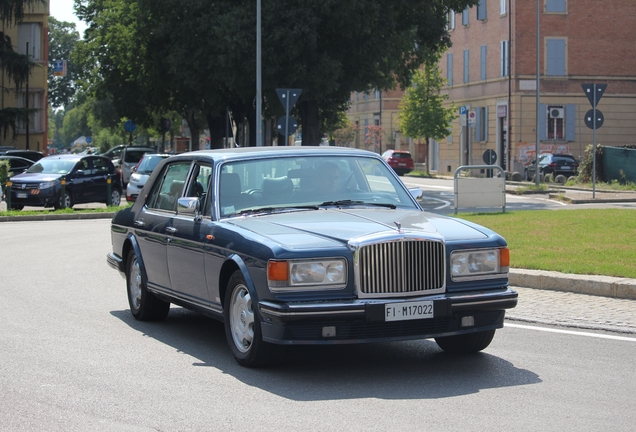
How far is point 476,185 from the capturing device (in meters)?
22.7

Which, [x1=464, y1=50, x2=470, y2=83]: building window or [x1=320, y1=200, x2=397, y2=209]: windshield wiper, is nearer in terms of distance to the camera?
[x1=320, y1=200, x2=397, y2=209]: windshield wiper

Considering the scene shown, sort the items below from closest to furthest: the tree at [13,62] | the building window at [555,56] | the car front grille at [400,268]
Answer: the car front grille at [400,268] < the tree at [13,62] < the building window at [555,56]

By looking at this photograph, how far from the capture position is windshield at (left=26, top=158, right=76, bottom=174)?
29719 millimetres

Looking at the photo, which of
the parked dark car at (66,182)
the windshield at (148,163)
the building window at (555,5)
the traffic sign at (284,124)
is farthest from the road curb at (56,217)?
the building window at (555,5)

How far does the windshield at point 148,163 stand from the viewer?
110ft

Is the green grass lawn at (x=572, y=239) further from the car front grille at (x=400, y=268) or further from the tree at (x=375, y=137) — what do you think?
the tree at (x=375, y=137)

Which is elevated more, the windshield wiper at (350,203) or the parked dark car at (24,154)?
Result: the parked dark car at (24,154)

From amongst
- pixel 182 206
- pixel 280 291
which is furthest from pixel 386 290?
pixel 182 206

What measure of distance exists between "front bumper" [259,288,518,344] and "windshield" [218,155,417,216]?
1.43 meters

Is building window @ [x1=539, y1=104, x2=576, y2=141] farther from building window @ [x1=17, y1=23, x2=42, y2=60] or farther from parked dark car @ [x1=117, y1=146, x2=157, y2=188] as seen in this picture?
building window @ [x1=17, y1=23, x2=42, y2=60]

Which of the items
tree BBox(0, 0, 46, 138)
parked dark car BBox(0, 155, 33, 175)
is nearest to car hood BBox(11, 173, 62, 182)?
parked dark car BBox(0, 155, 33, 175)

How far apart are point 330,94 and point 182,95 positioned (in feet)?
29.7

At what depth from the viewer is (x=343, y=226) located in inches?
300

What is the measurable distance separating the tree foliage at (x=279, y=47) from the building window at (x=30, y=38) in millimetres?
19236
